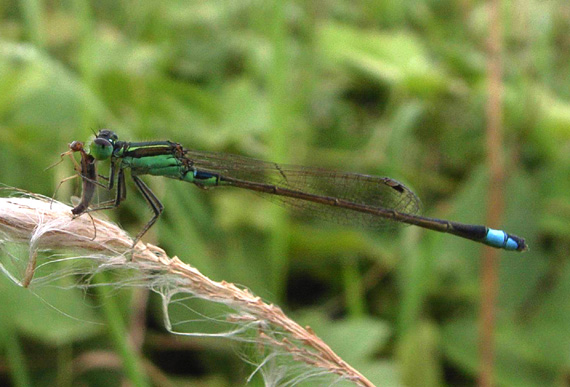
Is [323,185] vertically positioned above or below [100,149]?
below

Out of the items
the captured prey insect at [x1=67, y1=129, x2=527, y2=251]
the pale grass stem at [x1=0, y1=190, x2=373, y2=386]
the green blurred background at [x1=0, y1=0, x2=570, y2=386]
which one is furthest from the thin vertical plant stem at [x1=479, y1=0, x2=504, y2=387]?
the pale grass stem at [x1=0, y1=190, x2=373, y2=386]

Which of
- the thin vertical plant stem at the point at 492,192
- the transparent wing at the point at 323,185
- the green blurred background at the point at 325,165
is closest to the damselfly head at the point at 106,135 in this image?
the green blurred background at the point at 325,165

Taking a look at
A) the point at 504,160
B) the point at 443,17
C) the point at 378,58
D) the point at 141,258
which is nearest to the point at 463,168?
the point at 504,160

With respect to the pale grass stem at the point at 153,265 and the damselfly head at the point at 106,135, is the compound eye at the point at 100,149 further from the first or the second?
the pale grass stem at the point at 153,265

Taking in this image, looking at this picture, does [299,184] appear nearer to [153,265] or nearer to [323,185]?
[323,185]

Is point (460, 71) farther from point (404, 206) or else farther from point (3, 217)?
point (3, 217)

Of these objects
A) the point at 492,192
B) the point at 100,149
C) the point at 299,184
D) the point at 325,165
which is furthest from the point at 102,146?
the point at 492,192
